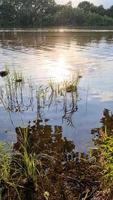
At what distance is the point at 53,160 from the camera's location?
20.6ft

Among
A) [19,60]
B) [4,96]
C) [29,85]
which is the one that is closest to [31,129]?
[4,96]

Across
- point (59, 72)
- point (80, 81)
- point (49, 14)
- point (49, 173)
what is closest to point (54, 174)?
point (49, 173)

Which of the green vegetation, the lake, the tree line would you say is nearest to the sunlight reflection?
the lake

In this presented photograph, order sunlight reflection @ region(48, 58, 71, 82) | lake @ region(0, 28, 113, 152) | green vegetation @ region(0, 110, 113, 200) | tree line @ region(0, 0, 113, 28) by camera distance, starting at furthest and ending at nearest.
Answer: tree line @ region(0, 0, 113, 28) < sunlight reflection @ region(48, 58, 71, 82) < lake @ region(0, 28, 113, 152) < green vegetation @ region(0, 110, 113, 200)

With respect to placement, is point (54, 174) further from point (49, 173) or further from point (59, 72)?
point (59, 72)

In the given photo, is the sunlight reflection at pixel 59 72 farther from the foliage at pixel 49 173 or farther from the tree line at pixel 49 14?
the tree line at pixel 49 14

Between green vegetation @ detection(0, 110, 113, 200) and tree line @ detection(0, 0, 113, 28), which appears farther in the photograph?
tree line @ detection(0, 0, 113, 28)

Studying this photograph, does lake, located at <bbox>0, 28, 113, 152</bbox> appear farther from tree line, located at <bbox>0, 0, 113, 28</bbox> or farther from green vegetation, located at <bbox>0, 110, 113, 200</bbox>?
tree line, located at <bbox>0, 0, 113, 28</bbox>

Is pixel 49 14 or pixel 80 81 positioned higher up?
pixel 80 81

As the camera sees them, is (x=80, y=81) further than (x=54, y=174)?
Yes

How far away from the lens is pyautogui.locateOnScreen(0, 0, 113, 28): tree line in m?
84.8

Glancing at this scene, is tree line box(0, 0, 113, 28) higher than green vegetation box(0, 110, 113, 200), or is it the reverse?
green vegetation box(0, 110, 113, 200)

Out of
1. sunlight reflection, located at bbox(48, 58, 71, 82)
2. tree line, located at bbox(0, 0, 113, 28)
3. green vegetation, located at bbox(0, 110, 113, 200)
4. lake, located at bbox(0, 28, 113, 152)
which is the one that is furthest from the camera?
tree line, located at bbox(0, 0, 113, 28)

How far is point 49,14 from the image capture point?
3580 inches
